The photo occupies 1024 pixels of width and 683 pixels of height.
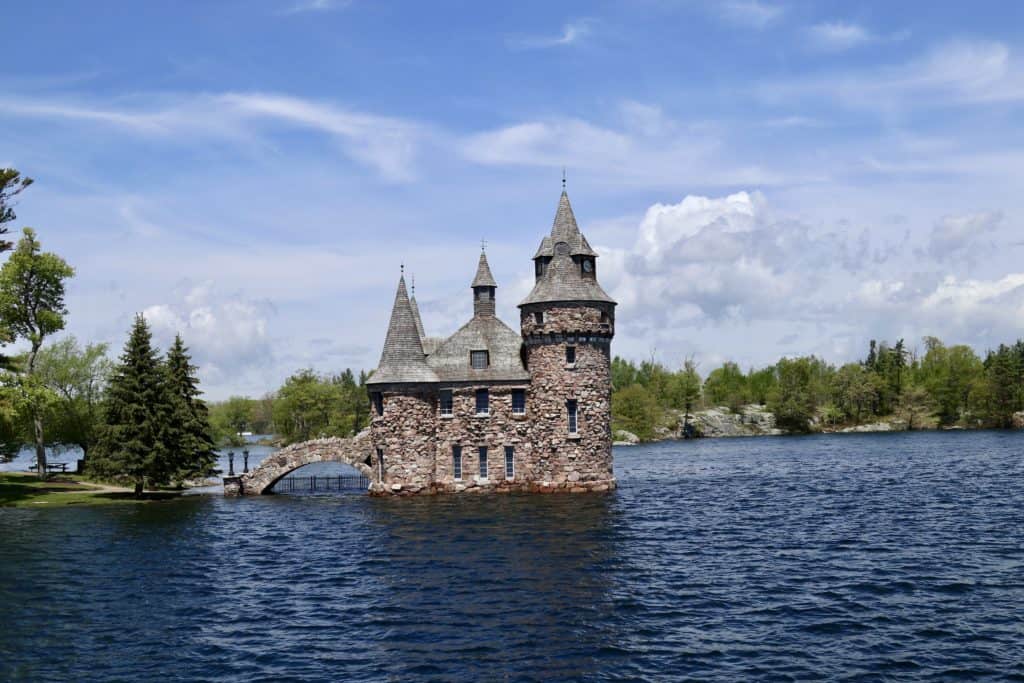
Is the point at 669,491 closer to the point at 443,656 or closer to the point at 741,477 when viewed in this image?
the point at 741,477

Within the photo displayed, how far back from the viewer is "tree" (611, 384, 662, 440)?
517 feet

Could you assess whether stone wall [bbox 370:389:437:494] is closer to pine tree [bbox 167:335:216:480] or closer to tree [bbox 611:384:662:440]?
pine tree [bbox 167:335:216:480]

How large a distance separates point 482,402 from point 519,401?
8.09 ft

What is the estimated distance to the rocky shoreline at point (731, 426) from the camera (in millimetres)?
162375

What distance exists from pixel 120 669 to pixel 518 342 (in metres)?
38.0

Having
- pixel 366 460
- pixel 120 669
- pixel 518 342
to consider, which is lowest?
pixel 120 669

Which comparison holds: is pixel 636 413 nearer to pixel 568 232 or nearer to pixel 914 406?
Result: pixel 914 406

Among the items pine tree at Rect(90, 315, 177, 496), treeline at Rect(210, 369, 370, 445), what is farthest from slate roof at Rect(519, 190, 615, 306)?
treeline at Rect(210, 369, 370, 445)

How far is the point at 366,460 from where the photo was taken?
60219mm

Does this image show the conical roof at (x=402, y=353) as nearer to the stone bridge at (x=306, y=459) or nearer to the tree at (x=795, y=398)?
the stone bridge at (x=306, y=459)

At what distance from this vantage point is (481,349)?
5897 centimetres

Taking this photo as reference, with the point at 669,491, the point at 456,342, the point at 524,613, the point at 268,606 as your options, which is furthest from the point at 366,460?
the point at 524,613

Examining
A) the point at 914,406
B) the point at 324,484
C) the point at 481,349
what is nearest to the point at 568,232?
the point at 481,349

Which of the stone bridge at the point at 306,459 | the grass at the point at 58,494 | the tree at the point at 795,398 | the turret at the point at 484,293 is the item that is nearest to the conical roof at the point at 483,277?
the turret at the point at 484,293
